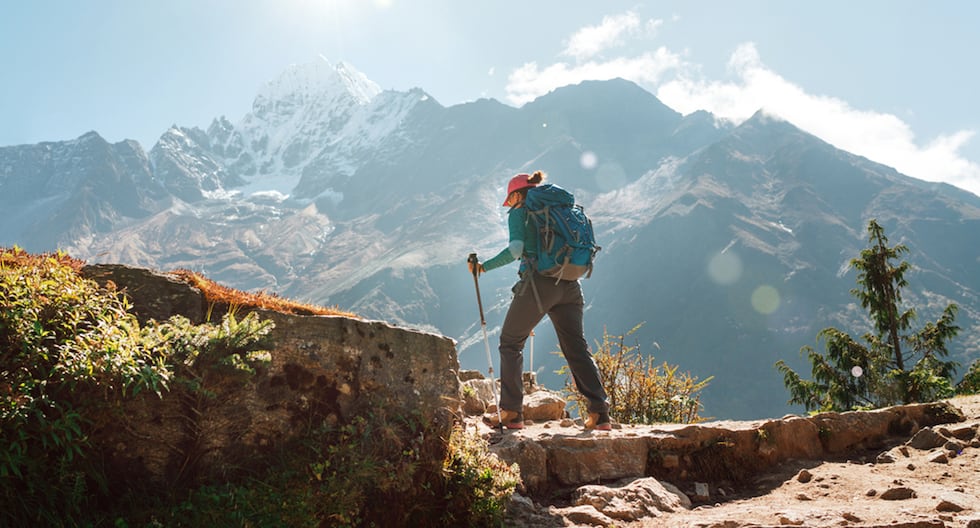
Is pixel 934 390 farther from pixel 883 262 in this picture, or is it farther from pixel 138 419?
pixel 138 419

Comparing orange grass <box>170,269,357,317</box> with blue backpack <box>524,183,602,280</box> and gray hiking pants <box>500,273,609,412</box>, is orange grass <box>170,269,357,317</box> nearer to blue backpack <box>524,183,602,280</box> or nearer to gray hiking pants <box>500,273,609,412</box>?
gray hiking pants <box>500,273,609,412</box>

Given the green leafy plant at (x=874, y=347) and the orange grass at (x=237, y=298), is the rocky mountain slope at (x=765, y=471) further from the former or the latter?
the green leafy plant at (x=874, y=347)

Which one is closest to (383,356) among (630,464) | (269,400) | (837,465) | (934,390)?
(269,400)

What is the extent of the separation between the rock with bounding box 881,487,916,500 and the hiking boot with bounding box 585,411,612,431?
2467mm

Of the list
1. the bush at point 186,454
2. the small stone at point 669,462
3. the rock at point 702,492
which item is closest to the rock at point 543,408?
the small stone at point 669,462

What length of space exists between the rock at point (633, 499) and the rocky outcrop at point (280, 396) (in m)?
1.38

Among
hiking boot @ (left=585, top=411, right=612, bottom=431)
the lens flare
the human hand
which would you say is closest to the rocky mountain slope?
hiking boot @ (left=585, top=411, right=612, bottom=431)

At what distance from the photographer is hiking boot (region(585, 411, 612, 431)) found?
6.00 metres

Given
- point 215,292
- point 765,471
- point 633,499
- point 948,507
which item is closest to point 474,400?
point 633,499

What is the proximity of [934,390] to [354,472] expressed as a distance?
52.6ft

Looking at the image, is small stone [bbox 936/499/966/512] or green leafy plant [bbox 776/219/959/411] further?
green leafy plant [bbox 776/219/959/411]

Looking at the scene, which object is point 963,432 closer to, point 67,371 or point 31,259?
point 67,371

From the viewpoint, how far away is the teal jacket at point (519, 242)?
5.96 meters

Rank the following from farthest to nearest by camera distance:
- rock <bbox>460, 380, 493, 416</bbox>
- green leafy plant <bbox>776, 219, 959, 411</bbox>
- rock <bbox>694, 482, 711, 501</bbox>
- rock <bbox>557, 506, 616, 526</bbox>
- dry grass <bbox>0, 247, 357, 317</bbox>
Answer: green leafy plant <bbox>776, 219, 959, 411</bbox>
rock <bbox>460, 380, 493, 416</bbox>
rock <bbox>694, 482, 711, 501</bbox>
rock <bbox>557, 506, 616, 526</bbox>
dry grass <bbox>0, 247, 357, 317</bbox>
